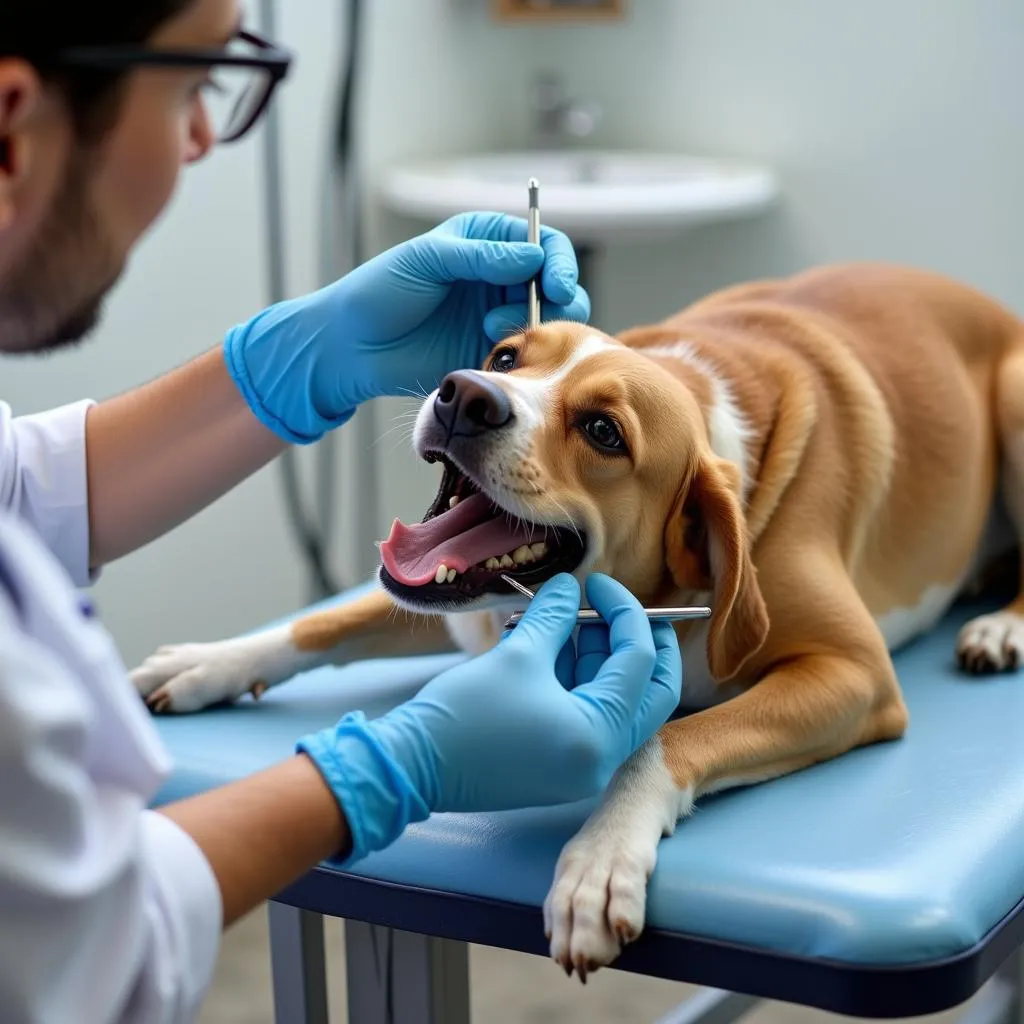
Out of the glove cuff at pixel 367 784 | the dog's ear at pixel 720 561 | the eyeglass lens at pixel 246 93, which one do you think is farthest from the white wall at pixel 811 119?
the glove cuff at pixel 367 784

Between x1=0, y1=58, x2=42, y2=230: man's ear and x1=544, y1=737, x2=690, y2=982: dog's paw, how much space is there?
54cm

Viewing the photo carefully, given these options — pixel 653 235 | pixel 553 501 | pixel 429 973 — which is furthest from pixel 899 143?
pixel 429 973

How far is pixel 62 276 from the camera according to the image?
82 centimetres

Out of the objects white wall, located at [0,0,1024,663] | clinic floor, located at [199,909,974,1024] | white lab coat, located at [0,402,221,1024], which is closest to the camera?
white lab coat, located at [0,402,221,1024]

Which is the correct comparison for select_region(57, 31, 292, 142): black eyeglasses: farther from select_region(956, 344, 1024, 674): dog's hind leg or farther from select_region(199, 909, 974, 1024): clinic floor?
select_region(199, 909, 974, 1024): clinic floor

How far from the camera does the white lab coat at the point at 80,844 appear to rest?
0.68 meters

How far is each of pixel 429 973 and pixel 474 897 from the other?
19 cm

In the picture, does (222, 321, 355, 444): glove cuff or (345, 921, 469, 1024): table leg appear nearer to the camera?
(345, 921, 469, 1024): table leg

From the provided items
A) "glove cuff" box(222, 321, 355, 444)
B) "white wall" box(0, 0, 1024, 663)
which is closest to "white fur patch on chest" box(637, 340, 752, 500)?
"glove cuff" box(222, 321, 355, 444)

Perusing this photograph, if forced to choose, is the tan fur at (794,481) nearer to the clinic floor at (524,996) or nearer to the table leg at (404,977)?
the table leg at (404,977)

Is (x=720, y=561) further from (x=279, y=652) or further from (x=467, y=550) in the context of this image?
(x=279, y=652)

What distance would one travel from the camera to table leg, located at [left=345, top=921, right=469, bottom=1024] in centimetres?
113

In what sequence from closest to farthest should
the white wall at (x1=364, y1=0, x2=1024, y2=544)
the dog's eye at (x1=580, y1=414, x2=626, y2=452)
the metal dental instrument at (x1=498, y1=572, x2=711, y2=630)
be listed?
the metal dental instrument at (x1=498, y1=572, x2=711, y2=630) → the dog's eye at (x1=580, y1=414, x2=626, y2=452) → the white wall at (x1=364, y1=0, x2=1024, y2=544)

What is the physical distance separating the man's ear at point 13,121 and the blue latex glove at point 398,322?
495 mm
